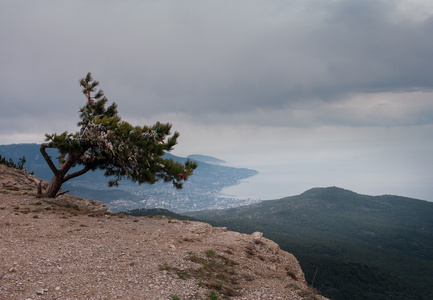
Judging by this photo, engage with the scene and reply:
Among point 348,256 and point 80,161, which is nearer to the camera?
point 80,161

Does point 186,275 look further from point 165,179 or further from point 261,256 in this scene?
point 165,179

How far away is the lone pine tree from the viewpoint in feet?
81.6

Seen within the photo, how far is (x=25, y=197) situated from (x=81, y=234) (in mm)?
12305

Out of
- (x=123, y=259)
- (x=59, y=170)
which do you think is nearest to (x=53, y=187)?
(x=59, y=170)

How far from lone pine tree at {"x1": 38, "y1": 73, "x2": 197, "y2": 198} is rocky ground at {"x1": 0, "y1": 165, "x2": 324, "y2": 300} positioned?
4.65 m

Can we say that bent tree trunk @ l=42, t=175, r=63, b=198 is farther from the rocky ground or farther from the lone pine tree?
the rocky ground

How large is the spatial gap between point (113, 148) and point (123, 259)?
12347 millimetres

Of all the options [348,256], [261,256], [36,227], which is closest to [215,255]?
[261,256]

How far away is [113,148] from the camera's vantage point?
80.4ft

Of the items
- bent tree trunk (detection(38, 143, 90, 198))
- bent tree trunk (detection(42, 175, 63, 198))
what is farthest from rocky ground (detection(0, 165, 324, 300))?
bent tree trunk (detection(38, 143, 90, 198))

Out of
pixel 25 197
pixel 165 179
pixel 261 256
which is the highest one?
pixel 165 179

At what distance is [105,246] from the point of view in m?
16.1

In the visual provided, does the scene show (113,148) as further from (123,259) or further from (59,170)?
(123,259)

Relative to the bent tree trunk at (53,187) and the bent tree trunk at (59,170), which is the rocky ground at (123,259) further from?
the bent tree trunk at (59,170)
